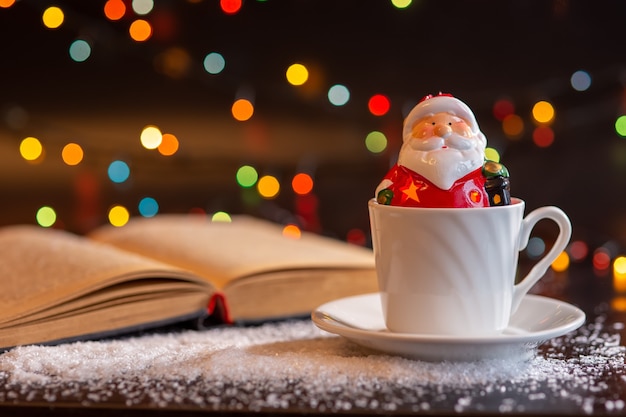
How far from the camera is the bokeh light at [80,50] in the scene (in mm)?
1654

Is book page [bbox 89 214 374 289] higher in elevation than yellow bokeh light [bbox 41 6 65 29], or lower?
lower

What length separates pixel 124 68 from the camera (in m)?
1.66

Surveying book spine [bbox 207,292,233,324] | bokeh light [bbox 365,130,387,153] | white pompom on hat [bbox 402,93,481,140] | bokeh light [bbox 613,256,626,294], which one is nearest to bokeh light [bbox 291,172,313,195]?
bokeh light [bbox 365,130,387,153]

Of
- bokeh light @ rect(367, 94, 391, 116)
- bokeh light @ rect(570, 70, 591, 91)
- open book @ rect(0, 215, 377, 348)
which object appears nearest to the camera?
open book @ rect(0, 215, 377, 348)

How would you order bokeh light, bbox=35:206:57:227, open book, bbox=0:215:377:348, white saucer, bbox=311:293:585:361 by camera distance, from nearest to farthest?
white saucer, bbox=311:293:585:361 < open book, bbox=0:215:377:348 < bokeh light, bbox=35:206:57:227

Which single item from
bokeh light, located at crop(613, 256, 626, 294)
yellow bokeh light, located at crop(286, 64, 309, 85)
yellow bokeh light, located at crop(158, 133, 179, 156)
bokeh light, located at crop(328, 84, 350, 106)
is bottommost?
bokeh light, located at crop(613, 256, 626, 294)

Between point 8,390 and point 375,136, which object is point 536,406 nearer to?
point 8,390

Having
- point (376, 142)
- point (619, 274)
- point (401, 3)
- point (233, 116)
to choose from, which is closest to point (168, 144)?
point (233, 116)

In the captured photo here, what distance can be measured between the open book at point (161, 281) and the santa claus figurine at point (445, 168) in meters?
0.27

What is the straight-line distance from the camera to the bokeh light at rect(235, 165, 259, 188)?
1.66 m

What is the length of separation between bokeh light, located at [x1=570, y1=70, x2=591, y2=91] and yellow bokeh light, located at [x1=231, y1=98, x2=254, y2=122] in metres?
0.58

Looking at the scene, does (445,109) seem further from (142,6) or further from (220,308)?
(142,6)

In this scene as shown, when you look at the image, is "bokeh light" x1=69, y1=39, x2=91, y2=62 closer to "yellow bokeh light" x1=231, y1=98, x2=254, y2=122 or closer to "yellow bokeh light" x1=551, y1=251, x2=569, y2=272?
"yellow bokeh light" x1=231, y1=98, x2=254, y2=122

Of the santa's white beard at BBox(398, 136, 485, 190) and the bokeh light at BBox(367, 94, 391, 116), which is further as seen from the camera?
the bokeh light at BBox(367, 94, 391, 116)
